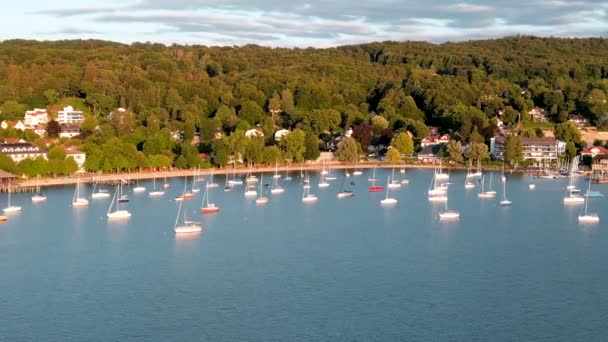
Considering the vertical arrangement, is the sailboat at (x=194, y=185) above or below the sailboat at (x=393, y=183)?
below

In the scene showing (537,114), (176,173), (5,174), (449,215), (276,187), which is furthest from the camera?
(537,114)

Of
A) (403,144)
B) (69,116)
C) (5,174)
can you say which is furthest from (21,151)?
(403,144)

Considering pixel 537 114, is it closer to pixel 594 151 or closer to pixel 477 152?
pixel 594 151

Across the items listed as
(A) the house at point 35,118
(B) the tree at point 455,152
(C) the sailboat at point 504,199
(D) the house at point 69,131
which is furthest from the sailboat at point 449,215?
(A) the house at point 35,118

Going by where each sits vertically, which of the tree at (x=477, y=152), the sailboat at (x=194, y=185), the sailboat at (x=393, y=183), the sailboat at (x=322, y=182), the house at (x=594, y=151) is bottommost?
the sailboat at (x=194, y=185)

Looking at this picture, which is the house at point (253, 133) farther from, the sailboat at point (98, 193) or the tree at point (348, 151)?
the sailboat at point (98, 193)

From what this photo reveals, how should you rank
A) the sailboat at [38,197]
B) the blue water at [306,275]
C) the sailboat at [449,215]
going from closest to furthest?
the blue water at [306,275] → the sailboat at [449,215] → the sailboat at [38,197]

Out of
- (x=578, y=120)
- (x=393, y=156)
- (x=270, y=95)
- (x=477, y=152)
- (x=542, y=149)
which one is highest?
(x=270, y=95)
